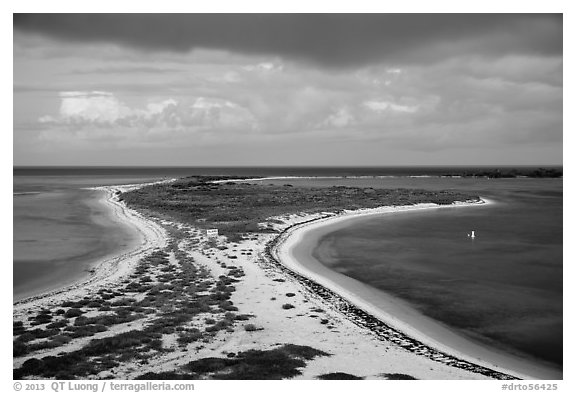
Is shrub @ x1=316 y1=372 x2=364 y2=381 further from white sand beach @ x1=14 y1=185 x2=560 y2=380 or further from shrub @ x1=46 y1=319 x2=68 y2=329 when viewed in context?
shrub @ x1=46 y1=319 x2=68 y2=329

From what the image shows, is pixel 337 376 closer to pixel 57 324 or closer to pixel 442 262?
pixel 57 324

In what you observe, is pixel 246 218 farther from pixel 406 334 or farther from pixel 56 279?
pixel 406 334

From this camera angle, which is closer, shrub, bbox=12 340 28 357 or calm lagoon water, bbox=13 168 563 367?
shrub, bbox=12 340 28 357

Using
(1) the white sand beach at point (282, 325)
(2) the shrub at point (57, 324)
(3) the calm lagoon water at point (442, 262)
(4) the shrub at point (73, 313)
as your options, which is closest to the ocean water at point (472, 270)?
(3) the calm lagoon water at point (442, 262)

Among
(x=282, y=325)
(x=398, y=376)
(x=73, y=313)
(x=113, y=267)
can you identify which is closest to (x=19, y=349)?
(x=73, y=313)

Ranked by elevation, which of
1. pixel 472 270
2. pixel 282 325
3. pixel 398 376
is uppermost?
pixel 282 325

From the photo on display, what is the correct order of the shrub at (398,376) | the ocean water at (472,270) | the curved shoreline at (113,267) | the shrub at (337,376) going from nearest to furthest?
the shrub at (337,376)
the shrub at (398,376)
the ocean water at (472,270)
the curved shoreline at (113,267)

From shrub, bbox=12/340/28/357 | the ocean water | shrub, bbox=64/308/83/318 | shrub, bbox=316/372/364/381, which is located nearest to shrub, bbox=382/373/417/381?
shrub, bbox=316/372/364/381

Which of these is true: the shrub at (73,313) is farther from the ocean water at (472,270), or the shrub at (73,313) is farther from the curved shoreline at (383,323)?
the ocean water at (472,270)
